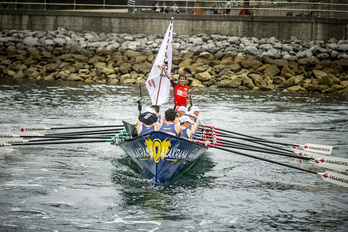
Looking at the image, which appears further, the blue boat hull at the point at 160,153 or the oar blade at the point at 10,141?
the oar blade at the point at 10,141

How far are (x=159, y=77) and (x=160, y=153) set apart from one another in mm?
4591

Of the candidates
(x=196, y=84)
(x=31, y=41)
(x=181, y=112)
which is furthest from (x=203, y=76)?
(x=181, y=112)

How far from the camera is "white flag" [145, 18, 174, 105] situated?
1358 cm

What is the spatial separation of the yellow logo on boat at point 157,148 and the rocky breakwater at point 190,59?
18923 mm

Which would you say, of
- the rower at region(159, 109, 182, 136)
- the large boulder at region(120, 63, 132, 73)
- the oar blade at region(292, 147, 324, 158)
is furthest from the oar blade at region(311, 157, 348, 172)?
the large boulder at region(120, 63, 132, 73)

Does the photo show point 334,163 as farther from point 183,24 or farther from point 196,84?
point 183,24

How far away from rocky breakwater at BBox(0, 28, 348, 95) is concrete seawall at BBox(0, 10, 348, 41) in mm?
606

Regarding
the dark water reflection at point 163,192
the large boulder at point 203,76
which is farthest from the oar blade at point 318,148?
the large boulder at point 203,76

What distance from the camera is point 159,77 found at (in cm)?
1378

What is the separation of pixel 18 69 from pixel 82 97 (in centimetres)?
937

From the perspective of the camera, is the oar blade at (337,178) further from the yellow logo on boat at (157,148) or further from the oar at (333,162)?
the yellow logo on boat at (157,148)

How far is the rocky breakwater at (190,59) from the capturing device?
2835 cm

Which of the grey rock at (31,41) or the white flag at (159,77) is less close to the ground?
the grey rock at (31,41)

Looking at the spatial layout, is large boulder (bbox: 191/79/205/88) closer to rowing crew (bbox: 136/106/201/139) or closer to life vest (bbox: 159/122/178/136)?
rowing crew (bbox: 136/106/201/139)
